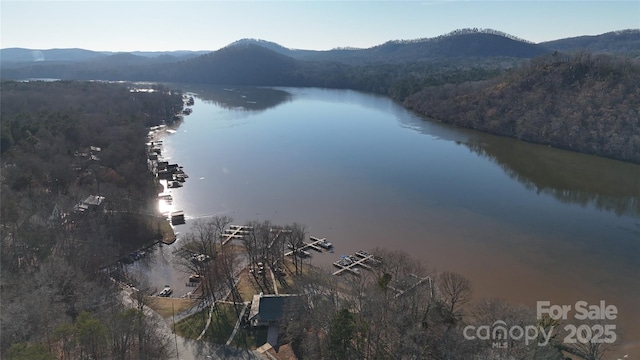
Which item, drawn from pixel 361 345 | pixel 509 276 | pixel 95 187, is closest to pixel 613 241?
pixel 509 276

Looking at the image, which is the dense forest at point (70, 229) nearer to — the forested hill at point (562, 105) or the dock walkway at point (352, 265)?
the dock walkway at point (352, 265)

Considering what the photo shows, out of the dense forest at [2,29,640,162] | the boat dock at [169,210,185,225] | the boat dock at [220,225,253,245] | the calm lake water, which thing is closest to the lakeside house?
the calm lake water

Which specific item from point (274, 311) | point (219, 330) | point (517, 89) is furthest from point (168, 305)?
point (517, 89)

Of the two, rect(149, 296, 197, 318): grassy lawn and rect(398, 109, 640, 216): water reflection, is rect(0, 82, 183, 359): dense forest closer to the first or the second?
rect(149, 296, 197, 318): grassy lawn

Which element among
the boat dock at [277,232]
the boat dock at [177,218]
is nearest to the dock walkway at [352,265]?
the boat dock at [277,232]

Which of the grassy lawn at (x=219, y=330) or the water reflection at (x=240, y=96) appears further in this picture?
the water reflection at (x=240, y=96)

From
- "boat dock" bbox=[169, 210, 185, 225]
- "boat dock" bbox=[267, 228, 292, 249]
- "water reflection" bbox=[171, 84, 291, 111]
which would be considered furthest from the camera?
"water reflection" bbox=[171, 84, 291, 111]

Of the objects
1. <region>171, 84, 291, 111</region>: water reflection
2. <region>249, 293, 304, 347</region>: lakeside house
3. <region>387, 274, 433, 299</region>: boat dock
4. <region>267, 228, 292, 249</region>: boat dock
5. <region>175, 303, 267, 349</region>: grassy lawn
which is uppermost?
<region>171, 84, 291, 111</region>: water reflection

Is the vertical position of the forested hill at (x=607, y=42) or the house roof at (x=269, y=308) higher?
the forested hill at (x=607, y=42)
